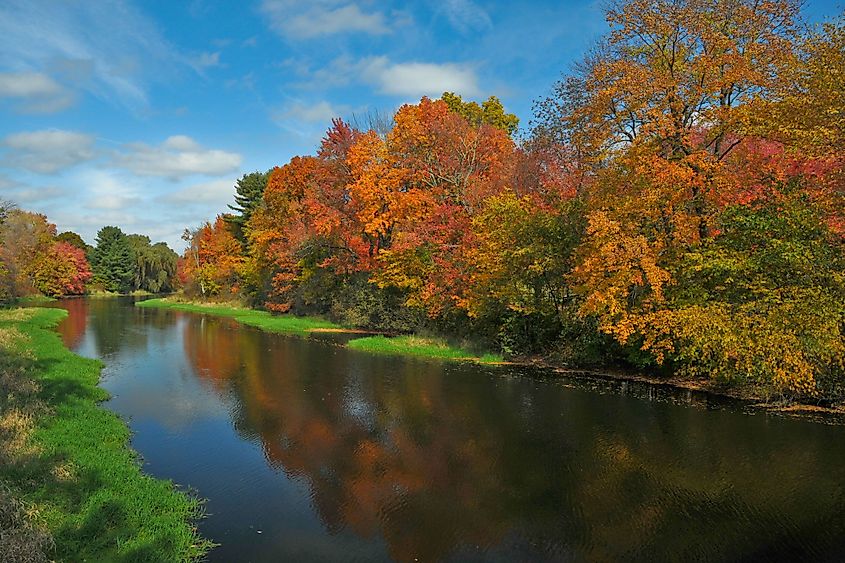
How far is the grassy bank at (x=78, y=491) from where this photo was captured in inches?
259

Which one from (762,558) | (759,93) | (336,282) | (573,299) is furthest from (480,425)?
(336,282)

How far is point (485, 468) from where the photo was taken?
1059cm

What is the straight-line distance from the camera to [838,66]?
13078mm

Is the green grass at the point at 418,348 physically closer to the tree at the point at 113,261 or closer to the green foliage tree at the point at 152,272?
the green foliage tree at the point at 152,272

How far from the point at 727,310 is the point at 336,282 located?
29.6 meters

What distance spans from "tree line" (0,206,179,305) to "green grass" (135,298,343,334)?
51.7 ft

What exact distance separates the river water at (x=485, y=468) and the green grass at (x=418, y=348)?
4.35 metres

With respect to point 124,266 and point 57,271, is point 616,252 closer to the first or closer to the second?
point 57,271

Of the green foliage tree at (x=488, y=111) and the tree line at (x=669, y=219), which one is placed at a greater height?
the green foliage tree at (x=488, y=111)

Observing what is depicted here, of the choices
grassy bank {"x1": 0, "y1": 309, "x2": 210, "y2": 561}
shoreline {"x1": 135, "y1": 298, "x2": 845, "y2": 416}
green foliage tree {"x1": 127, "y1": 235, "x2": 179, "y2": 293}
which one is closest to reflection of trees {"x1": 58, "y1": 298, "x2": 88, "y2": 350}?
shoreline {"x1": 135, "y1": 298, "x2": 845, "y2": 416}

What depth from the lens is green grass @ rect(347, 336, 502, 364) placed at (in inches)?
943

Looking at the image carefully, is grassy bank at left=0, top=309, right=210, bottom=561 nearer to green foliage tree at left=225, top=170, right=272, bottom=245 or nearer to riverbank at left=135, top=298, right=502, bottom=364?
riverbank at left=135, top=298, right=502, bottom=364

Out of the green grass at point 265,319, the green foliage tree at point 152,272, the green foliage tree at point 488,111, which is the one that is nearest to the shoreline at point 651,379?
the green grass at point 265,319

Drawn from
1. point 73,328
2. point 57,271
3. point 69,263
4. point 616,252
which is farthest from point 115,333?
point 69,263
